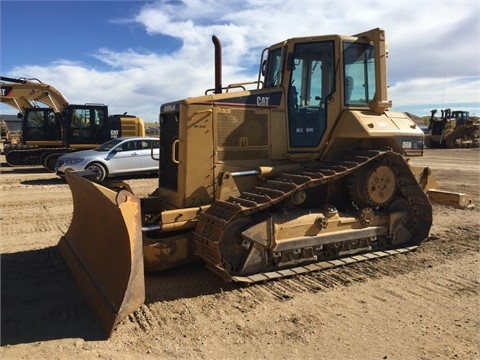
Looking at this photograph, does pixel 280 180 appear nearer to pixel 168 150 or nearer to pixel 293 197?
pixel 293 197

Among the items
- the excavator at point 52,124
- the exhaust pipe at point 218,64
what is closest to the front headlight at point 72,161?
the excavator at point 52,124

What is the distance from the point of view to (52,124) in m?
19.9

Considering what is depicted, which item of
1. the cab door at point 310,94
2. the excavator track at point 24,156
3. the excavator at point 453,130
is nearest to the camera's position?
the cab door at point 310,94

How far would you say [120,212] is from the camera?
434 cm

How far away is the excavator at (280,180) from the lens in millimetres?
5223

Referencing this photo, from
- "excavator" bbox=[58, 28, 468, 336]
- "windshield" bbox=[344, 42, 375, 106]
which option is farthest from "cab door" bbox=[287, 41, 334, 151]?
"windshield" bbox=[344, 42, 375, 106]

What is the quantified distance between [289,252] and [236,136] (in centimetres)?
166

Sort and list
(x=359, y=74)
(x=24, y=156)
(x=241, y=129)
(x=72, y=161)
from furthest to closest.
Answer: (x=24, y=156) → (x=72, y=161) → (x=359, y=74) → (x=241, y=129)

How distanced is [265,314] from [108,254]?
1.82 m

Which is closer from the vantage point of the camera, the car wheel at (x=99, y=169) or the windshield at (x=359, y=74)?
the windshield at (x=359, y=74)

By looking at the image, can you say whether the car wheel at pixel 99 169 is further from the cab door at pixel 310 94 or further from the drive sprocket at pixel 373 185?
the drive sprocket at pixel 373 185

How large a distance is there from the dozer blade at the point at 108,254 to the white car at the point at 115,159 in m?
8.63

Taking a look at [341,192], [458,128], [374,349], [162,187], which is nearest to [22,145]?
[162,187]

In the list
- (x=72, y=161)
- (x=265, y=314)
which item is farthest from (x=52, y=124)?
(x=265, y=314)
